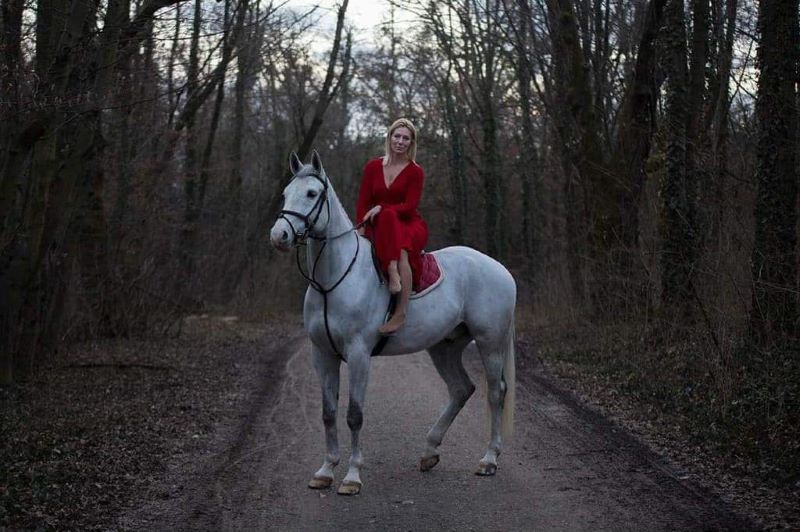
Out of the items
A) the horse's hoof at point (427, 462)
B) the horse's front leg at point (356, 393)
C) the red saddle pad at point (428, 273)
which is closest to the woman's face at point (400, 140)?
the red saddle pad at point (428, 273)

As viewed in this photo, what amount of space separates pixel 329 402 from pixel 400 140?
2.11m

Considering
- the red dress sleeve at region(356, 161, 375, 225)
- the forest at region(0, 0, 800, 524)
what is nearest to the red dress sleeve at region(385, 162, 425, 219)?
the red dress sleeve at region(356, 161, 375, 225)

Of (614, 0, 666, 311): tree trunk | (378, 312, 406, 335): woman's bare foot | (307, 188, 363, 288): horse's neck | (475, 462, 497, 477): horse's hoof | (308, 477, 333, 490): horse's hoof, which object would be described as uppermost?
(614, 0, 666, 311): tree trunk

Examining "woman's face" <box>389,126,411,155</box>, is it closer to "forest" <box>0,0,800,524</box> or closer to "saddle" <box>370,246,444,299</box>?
"saddle" <box>370,246,444,299</box>

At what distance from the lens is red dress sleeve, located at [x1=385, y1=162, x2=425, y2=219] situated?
24.5 ft

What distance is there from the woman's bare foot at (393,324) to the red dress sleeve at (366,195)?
85 centimetres

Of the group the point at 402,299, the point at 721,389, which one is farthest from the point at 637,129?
the point at 402,299

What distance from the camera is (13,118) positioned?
8.55 m

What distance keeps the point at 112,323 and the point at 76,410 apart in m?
7.09

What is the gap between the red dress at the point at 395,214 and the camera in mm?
7344

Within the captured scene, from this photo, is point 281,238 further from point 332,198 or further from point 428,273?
point 428,273

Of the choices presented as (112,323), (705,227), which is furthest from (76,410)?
(705,227)

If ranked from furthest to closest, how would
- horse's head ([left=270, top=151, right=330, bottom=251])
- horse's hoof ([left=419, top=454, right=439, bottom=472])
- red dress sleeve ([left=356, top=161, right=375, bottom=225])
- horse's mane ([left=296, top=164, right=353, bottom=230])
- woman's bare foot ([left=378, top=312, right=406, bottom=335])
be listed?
red dress sleeve ([left=356, top=161, right=375, bottom=225])
horse's hoof ([left=419, top=454, right=439, bottom=472])
woman's bare foot ([left=378, top=312, right=406, bottom=335])
horse's mane ([left=296, top=164, right=353, bottom=230])
horse's head ([left=270, top=151, right=330, bottom=251])

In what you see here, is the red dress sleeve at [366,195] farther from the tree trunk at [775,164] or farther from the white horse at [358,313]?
the tree trunk at [775,164]
